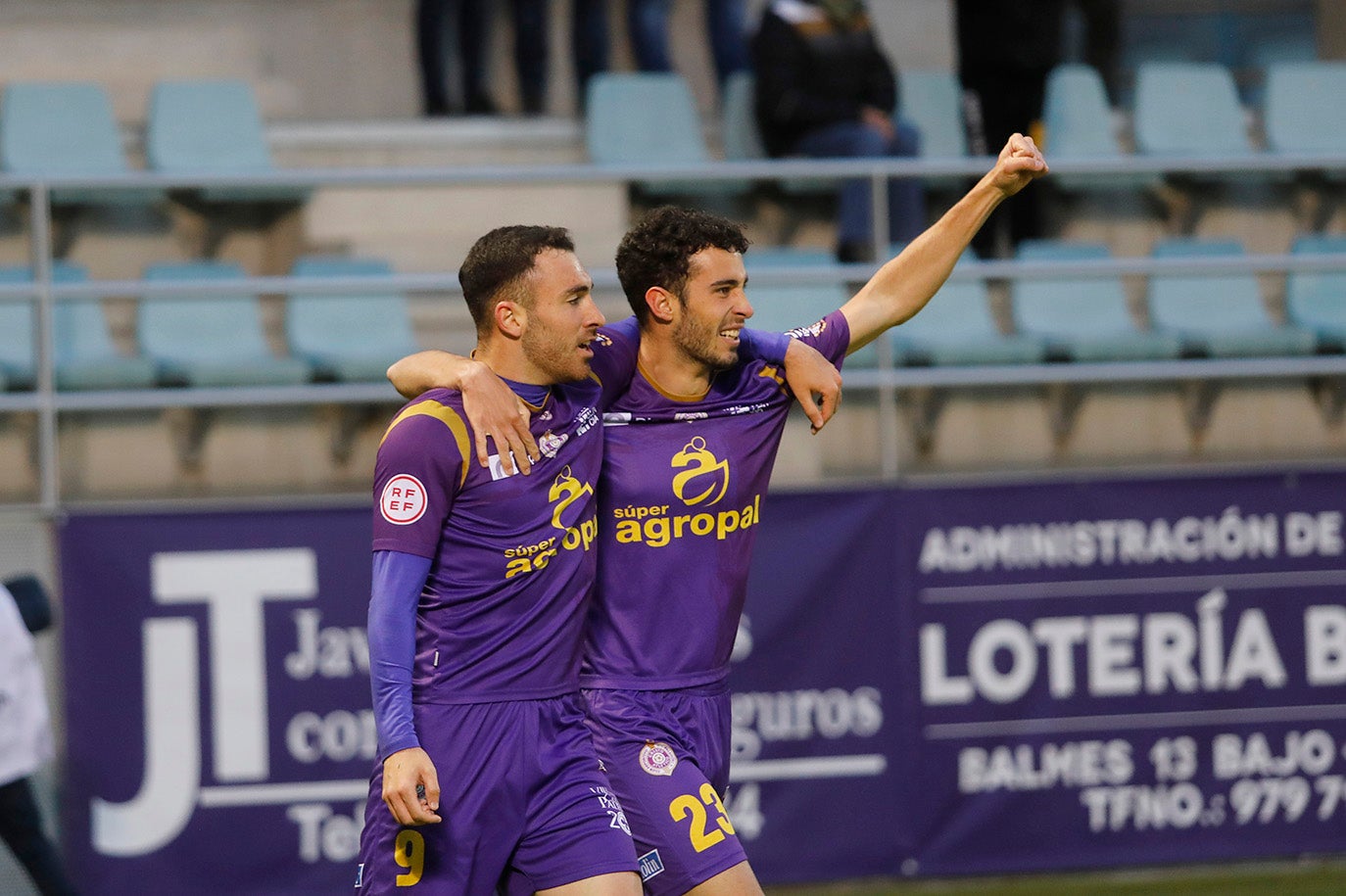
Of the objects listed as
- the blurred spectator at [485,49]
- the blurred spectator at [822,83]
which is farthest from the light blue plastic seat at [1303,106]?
the blurred spectator at [485,49]

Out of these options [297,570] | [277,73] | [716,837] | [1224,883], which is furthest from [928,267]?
[277,73]

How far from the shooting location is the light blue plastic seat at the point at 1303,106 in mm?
9938

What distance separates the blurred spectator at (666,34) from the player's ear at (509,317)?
638cm

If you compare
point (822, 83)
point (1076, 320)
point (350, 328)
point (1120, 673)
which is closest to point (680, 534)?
point (350, 328)

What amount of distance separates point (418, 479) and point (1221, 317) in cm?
543

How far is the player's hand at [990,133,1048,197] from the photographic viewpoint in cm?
437

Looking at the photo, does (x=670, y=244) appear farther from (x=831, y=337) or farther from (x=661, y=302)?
(x=831, y=337)

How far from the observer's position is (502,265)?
3.99 m

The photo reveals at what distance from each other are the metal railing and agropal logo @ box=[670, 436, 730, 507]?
9.23 feet

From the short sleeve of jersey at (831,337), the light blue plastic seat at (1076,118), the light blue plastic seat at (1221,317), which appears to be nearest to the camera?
the short sleeve of jersey at (831,337)

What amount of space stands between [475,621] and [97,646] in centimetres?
353

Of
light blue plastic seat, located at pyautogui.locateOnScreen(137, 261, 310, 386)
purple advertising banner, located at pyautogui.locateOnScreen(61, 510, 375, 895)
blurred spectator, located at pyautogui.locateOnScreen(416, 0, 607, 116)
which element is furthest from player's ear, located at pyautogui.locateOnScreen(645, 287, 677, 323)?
blurred spectator, located at pyautogui.locateOnScreen(416, 0, 607, 116)

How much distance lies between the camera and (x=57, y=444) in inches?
277

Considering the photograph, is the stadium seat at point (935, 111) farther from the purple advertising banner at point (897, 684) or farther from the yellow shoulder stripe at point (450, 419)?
the yellow shoulder stripe at point (450, 419)
